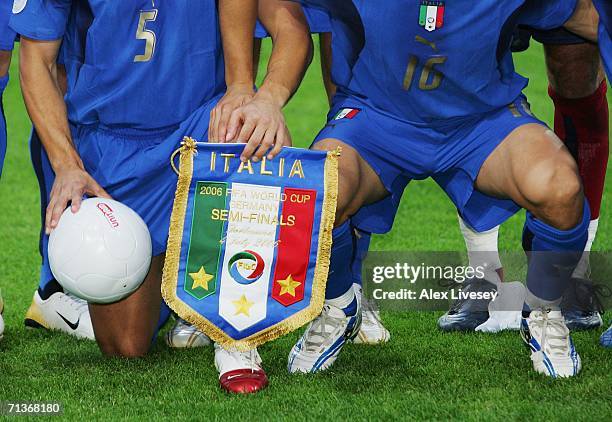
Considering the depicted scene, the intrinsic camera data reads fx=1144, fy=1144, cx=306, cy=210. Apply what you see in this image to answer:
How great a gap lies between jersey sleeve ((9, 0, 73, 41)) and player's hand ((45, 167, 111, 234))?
1.47 ft

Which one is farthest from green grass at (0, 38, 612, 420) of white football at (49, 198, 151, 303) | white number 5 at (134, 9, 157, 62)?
white number 5 at (134, 9, 157, 62)

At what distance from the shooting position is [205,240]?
3.51m

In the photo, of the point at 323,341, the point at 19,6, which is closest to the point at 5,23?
the point at 19,6

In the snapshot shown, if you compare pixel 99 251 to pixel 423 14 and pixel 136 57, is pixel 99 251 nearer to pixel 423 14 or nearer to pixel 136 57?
pixel 136 57

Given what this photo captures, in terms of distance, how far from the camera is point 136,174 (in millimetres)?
3908

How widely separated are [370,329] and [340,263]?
1.80 feet

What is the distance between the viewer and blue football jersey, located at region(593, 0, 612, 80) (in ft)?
11.3

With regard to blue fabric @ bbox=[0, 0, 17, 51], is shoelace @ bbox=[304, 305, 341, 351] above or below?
below

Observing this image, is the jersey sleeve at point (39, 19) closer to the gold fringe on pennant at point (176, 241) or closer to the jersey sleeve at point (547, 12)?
the gold fringe on pennant at point (176, 241)

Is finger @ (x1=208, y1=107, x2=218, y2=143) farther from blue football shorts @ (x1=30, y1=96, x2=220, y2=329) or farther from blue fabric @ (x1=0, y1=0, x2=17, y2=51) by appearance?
blue fabric @ (x1=0, y1=0, x2=17, y2=51)

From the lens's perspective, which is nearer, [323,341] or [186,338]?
[323,341]

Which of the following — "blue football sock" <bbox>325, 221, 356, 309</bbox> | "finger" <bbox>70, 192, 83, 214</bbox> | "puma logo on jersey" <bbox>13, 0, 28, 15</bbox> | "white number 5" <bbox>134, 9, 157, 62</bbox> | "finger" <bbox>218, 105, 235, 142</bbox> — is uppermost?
"puma logo on jersey" <bbox>13, 0, 28, 15</bbox>

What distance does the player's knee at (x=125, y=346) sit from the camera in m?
3.90

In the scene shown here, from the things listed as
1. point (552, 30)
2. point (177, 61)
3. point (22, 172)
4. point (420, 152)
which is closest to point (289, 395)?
point (420, 152)
